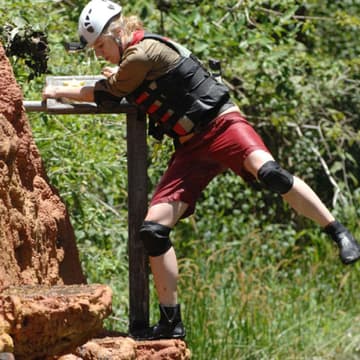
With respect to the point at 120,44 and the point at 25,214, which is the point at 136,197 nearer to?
the point at 120,44

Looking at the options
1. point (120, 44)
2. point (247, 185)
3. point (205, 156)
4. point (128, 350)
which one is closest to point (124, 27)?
point (120, 44)

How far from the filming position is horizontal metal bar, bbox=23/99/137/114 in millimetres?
6117

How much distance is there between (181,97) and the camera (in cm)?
616

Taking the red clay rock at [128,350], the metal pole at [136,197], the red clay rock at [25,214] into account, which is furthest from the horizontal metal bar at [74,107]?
the red clay rock at [128,350]

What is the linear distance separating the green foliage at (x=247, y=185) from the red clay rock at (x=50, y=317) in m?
2.40

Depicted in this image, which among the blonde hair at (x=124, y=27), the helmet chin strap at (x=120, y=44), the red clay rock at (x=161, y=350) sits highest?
the blonde hair at (x=124, y=27)

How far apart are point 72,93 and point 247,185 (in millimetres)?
5130

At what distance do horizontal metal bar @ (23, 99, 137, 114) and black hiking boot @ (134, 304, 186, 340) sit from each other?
3.13ft

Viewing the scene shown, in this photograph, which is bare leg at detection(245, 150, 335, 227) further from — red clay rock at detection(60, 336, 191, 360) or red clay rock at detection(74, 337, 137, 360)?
red clay rock at detection(74, 337, 137, 360)

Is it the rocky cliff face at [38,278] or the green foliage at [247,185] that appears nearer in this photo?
the rocky cliff face at [38,278]

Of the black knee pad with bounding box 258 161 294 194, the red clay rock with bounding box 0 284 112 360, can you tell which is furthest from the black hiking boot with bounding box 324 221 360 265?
the red clay rock with bounding box 0 284 112 360

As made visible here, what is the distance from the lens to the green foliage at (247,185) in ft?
26.8

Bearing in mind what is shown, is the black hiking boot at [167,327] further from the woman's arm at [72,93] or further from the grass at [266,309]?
the grass at [266,309]

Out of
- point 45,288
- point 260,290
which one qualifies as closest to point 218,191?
point 260,290
